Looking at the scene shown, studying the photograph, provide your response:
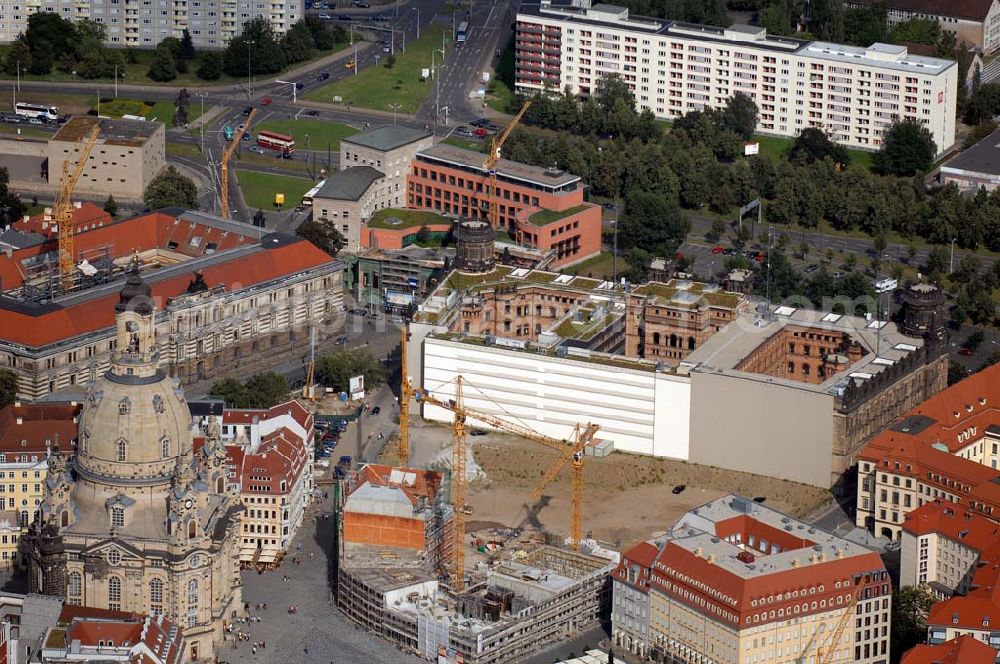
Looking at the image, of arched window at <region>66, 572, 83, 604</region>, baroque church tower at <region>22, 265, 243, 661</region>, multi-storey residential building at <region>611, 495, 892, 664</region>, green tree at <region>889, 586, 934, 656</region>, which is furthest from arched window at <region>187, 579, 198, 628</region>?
green tree at <region>889, 586, 934, 656</region>

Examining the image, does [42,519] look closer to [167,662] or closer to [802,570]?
[167,662]

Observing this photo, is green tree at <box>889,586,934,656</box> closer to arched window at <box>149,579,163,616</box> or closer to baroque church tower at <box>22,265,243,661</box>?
baroque church tower at <box>22,265,243,661</box>

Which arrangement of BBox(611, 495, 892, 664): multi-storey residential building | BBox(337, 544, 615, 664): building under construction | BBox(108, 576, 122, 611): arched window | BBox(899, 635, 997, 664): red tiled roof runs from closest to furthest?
BBox(899, 635, 997, 664): red tiled roof
BBox(611, 495, 892, 664): multi-storey residential building
BBox(337, 544, 615, 664): building under construction
BBox(108, 576, 122, 611): arched window

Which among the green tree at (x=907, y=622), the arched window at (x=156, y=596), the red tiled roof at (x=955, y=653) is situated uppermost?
the red tiled roof at (x=955, y=653)

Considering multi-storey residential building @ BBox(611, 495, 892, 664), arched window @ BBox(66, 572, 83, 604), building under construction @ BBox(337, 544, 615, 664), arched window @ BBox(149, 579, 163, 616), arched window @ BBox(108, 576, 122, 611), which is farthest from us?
arched window @ BBox(66, 572, 83, 604)

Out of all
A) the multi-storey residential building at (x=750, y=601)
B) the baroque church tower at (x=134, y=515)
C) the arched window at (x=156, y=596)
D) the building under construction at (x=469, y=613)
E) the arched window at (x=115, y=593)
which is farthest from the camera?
the arched window at (x=115, y=593)

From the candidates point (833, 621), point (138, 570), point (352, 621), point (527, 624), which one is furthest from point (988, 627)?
point (138, 570)

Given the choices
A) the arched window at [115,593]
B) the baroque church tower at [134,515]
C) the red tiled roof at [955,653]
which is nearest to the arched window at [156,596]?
the baroque church tower at [134,515]

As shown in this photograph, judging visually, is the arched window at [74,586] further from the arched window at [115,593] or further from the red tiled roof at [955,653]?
the red tiled roof at [955,653]
